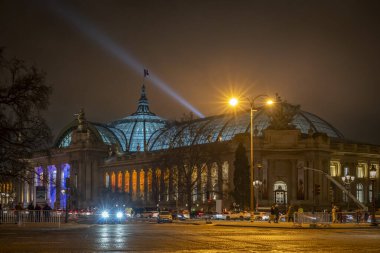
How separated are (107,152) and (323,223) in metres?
129

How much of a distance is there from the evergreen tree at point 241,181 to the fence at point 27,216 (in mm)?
44226

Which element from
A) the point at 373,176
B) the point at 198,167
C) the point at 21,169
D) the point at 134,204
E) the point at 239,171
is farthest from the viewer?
the point at 134,204

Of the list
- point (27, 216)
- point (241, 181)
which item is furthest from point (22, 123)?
A: point (241, 181)

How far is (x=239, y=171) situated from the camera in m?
109

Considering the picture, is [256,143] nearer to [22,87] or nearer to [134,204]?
[134,204]

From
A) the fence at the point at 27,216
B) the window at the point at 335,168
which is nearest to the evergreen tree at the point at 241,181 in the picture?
the window at the point at 335,168

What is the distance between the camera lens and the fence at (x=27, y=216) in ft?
204

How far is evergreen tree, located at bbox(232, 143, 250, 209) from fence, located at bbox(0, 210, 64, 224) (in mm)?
44226

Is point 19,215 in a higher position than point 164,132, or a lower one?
lower

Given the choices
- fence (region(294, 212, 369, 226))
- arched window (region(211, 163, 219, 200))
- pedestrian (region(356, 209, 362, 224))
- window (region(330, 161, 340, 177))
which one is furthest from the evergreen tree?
fence (region(294, 212, 369, 226))

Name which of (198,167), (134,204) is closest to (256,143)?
(198,167)

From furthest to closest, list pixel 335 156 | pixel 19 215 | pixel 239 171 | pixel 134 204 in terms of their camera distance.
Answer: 1. pixel 134 204
2. pixel 335 156
3. pixel 239 171
4. pixel 19 215

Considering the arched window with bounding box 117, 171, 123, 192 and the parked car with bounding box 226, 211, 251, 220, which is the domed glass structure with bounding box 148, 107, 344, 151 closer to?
the arched window with bounding box 117, 171, 123, 192

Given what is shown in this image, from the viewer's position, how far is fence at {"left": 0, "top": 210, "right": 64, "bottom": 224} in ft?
204
